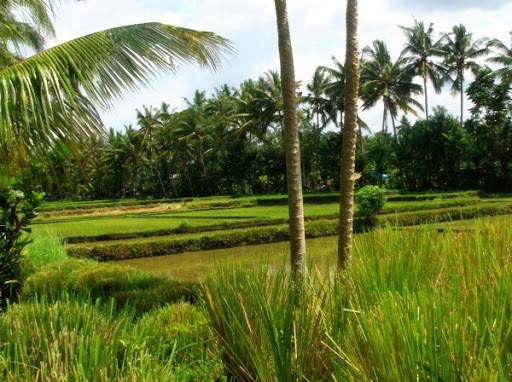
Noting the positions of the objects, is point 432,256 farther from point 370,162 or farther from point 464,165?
point 370,162

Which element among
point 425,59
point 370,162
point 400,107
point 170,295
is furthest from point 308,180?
point 170,295

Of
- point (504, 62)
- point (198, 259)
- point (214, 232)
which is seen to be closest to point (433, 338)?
point (198, 259)

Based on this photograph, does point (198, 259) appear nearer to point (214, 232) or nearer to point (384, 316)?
point (214, 232)

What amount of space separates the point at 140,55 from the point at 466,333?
3.75 m

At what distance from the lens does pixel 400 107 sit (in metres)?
39.6

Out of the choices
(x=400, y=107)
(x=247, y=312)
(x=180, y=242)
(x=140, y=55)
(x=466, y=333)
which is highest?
(x=400, y=107)

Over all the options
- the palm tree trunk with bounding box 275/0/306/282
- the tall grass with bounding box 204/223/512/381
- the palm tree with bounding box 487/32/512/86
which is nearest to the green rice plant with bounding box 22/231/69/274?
the palm tree trunk with bounding box 275/0/306/282

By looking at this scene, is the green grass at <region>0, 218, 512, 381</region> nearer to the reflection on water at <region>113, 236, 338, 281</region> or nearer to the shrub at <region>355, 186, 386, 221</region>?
the reflection on water at <region>113, 236, 338, 281</region>

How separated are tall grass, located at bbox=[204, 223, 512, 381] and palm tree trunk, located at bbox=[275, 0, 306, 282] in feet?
7.50

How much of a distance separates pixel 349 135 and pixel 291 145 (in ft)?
1.99

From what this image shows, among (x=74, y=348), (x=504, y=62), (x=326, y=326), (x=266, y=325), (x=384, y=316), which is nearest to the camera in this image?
(x=384, y=316)

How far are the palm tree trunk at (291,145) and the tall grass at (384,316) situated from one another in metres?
2.29

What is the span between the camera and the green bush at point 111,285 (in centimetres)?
640

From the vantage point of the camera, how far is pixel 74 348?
2168mm
